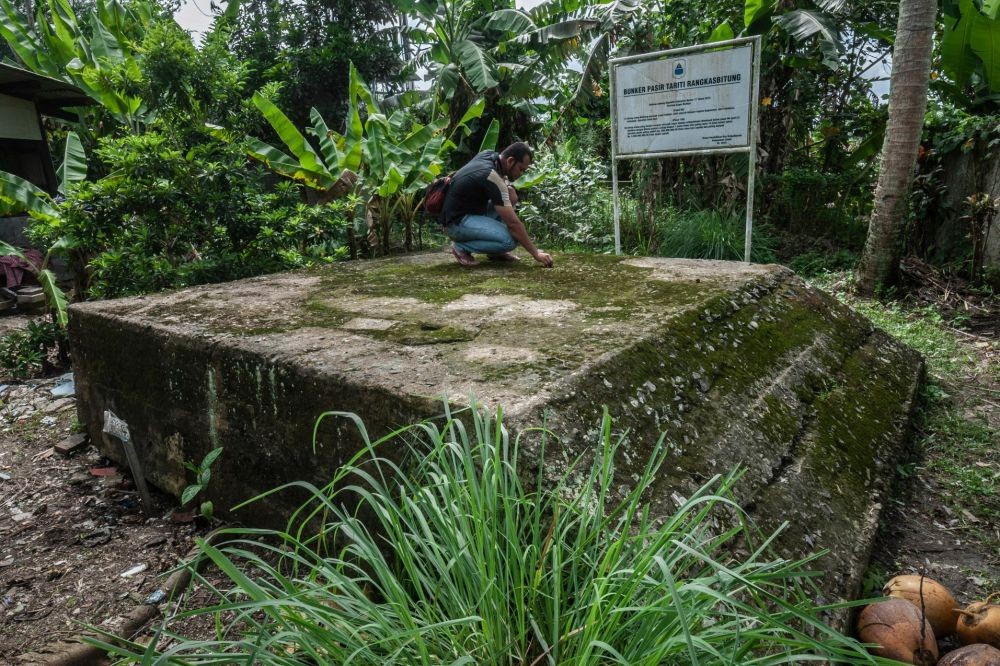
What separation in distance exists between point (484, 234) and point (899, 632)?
323 centimetres

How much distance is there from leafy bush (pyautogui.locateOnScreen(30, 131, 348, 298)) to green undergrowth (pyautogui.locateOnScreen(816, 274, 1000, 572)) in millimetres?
4117

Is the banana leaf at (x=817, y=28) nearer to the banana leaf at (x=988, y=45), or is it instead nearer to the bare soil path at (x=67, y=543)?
the banana leaf at (x=988, y=45)

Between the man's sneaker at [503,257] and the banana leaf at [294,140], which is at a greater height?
the banana leaf at [294,140]

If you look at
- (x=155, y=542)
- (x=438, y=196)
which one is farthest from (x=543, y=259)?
(x=155, y=542)

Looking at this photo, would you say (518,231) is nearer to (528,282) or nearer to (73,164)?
(528,282)

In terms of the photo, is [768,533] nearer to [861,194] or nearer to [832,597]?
[832,597]

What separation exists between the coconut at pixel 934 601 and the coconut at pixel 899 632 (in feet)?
0.23

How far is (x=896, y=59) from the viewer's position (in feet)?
17.2

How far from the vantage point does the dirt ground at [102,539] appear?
2.40 m

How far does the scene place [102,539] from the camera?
3010 mm

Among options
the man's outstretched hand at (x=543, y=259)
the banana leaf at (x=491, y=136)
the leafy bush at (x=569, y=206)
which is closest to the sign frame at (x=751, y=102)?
the man's outstretched hand at (x=543, y=259)

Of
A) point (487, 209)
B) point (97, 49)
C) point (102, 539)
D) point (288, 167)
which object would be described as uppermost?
point (97, 49)

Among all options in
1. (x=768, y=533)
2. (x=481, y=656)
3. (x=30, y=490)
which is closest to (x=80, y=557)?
(x=30, y=490)

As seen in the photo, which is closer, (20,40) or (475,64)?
(20,40)
